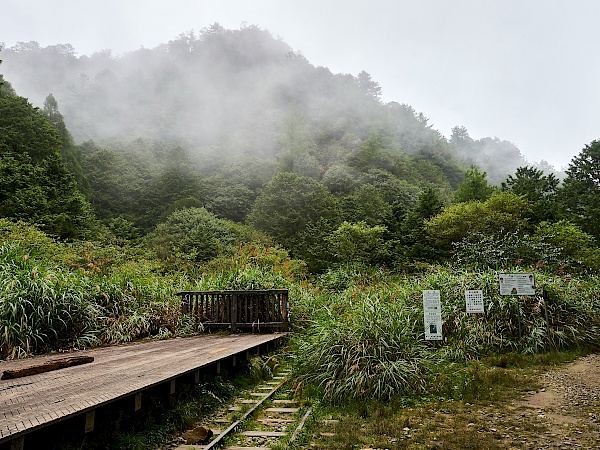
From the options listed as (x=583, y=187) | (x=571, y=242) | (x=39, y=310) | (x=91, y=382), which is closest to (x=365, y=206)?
(x=583, y=187)

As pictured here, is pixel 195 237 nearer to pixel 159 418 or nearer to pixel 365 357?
pixel 365 357

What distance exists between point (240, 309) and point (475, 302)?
4.55 meters

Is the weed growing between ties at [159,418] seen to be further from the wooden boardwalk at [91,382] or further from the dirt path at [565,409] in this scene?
the dirt path at [565,409]

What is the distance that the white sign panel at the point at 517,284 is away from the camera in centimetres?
673

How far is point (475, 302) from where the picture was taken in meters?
6.55

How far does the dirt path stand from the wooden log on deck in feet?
13.9

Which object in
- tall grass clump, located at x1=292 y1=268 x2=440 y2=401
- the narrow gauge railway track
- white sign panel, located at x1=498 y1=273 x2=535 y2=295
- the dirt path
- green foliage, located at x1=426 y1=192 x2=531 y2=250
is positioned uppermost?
green foliage, located at x1=426 y1=192 x2=531 y2=250

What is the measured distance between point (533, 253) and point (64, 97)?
180ft

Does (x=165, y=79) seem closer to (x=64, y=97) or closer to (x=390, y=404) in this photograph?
(x=64, y=97)

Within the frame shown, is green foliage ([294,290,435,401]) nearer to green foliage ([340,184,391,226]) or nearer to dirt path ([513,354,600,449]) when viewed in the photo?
dirt path ([513,354,600,449])

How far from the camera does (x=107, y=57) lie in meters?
63.2

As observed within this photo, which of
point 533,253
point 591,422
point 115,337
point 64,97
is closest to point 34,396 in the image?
point 115,337

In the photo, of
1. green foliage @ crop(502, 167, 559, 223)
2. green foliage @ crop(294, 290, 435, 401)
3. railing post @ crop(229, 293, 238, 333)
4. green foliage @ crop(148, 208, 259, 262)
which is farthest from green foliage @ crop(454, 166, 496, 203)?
→ green foliage @ crop(294, 290, 435, 401)

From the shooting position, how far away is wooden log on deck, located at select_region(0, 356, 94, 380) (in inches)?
141
